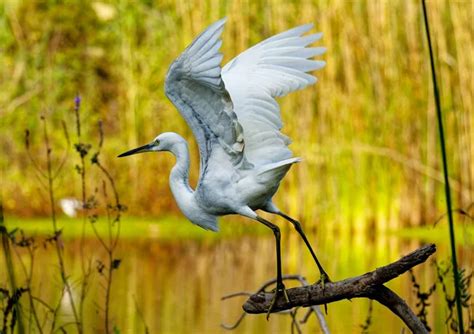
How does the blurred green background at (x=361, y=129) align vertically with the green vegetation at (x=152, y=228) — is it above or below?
above

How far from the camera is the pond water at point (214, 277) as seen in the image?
5.79 metres

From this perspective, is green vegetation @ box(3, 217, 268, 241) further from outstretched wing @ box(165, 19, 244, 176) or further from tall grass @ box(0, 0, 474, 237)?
outstretched wing @ box(165, 19, 244, 176)

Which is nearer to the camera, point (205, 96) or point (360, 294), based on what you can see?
point (360, 294)

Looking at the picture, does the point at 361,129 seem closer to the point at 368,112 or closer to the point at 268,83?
the point at 368,112

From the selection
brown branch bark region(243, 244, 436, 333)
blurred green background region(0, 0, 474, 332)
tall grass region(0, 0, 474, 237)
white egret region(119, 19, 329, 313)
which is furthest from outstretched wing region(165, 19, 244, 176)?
tall grass region(0, 0, 474, 237)

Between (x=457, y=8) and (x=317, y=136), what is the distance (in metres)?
1.34

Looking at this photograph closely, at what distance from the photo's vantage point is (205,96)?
350 cm

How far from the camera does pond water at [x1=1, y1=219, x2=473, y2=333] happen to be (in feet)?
19.0

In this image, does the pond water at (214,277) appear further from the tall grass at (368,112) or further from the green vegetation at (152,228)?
the tall grass at (368,112)

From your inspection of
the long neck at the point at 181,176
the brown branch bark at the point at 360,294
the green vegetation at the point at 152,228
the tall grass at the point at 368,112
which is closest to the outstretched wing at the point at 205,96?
the long neck at the point at 181,176

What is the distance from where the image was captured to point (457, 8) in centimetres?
845

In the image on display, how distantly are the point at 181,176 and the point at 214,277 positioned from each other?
3.74m

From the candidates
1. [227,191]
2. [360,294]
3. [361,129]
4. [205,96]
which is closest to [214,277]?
[361,129]

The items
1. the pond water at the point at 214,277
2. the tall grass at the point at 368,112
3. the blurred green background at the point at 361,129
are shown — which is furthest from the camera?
the tall grass at the point at 368,112
